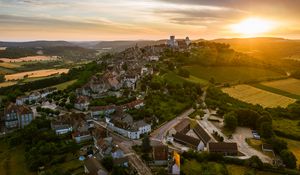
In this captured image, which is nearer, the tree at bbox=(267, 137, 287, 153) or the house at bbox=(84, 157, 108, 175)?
the house at bbox=(84, 157, 108, 175)

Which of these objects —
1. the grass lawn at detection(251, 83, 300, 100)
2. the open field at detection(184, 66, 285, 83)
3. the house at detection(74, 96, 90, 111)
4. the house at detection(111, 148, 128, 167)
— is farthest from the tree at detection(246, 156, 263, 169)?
the open field at detection(184, 66, 285, 83)

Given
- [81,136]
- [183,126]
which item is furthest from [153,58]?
[81,136]

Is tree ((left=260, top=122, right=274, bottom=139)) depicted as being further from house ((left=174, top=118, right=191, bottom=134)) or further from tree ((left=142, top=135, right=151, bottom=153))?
tree ((left=142, top=135, right=151, bottom=153))

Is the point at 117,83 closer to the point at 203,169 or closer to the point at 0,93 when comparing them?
the point at 0,93

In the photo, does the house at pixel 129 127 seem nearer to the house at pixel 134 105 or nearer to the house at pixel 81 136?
the house at pixel 81 136

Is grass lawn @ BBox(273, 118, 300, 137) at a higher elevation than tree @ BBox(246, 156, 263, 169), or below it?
higher

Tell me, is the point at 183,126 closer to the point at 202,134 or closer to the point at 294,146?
the point at 202,134
